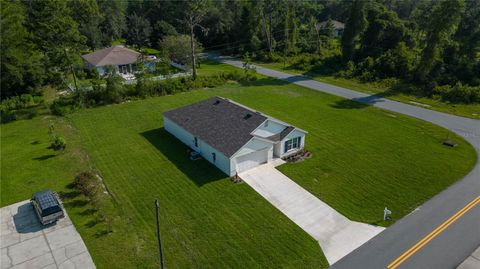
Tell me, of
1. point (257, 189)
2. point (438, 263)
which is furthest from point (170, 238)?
point (438, 263)

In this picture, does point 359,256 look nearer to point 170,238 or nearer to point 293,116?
point 170,238

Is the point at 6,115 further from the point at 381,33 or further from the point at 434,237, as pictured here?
the point at 381,33

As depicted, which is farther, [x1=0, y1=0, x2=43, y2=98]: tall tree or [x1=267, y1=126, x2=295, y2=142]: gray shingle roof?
[x1=0, y1=0, x2=43, y2=98]: tall tree

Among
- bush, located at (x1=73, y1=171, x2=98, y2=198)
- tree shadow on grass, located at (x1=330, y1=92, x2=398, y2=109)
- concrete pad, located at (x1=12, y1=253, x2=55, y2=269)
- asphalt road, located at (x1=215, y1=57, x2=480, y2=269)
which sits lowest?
concrete pad, located at (x1=12, y1=253, x2=55, y2=269)

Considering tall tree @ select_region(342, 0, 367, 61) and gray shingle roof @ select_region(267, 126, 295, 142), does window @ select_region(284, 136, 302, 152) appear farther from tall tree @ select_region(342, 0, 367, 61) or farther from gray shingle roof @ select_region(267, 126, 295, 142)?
tall tree @ select_region(342, 0, 367, 61)

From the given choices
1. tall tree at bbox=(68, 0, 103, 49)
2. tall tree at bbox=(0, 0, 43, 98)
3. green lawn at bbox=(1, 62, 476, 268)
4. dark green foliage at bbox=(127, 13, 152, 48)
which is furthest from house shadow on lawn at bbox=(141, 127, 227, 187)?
dark green foliage at bbox=(127, 13, 152, 48)

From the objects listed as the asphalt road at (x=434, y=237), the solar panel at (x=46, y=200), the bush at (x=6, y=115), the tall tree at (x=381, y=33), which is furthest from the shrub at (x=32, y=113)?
the tall tree at (x=381, y=33)

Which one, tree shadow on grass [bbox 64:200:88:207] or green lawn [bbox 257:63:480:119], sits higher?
green lawn [bbox 257:63:480:119]
